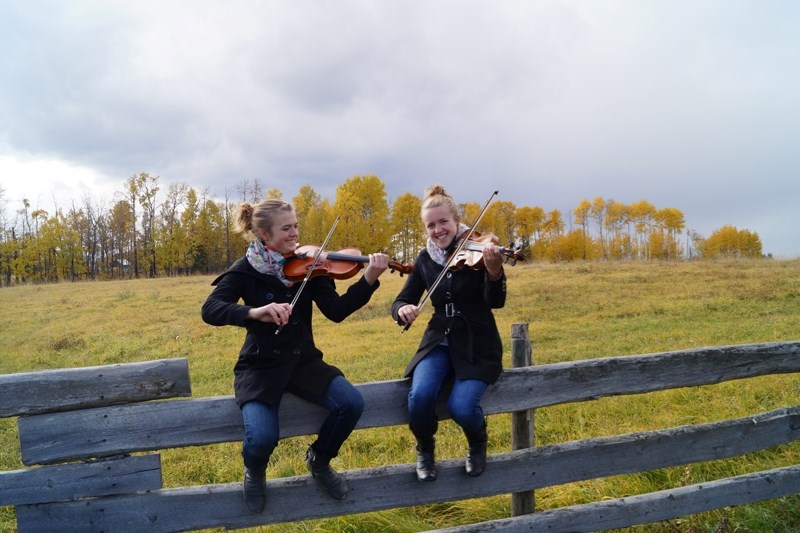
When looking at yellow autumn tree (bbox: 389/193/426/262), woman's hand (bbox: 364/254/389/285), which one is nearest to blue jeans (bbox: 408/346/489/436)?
woman's hand (bbox: 364/254/389/285)

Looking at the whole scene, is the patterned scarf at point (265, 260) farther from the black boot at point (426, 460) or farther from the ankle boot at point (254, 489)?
the black boot at point (426, 460)

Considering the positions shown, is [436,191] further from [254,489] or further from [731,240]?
[731,240]

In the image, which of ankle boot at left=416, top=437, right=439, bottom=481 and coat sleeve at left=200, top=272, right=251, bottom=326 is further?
ankle boot at left=416, top=437, right=439, bottom=481

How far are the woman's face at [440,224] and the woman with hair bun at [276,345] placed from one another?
45cm

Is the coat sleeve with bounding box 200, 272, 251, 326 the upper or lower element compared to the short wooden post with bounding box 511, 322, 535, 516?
upper

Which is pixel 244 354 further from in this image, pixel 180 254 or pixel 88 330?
pixel 180 254

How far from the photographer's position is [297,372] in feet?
11.3

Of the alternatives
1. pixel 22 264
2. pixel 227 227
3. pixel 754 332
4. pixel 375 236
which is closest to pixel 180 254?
pixel 227 227

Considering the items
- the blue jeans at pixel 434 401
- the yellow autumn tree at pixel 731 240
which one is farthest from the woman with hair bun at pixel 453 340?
the yellow autumn tree at pixel 731 240

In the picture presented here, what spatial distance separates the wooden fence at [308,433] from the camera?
3.26 metres

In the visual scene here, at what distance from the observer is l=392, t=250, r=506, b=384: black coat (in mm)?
3555

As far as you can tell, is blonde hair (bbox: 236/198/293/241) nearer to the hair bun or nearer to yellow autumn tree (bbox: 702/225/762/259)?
the hair bun

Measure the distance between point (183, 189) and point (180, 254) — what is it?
8320 mm

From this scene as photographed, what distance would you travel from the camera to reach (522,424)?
3920 mm
